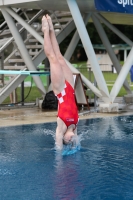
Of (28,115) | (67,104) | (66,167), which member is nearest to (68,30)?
(28,115)

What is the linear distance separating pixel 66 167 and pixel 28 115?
760cm

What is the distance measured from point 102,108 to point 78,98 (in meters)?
0.95

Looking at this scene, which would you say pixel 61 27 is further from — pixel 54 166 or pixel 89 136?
pixel 54 166

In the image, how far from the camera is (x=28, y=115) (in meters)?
15.4

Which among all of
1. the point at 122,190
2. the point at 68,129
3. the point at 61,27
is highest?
Answer: the point at 61,27

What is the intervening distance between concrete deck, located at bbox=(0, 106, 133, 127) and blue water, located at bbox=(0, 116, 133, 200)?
1.77 m

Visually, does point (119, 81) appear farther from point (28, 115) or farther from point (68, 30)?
point (68, 30)

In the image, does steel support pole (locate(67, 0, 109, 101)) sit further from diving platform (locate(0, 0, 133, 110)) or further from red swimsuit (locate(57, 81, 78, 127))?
red swimsuit (locate(57, 81, 78, 127))

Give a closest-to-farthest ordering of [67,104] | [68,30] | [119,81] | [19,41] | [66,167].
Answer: [66,167] → [67,104] → [119,81] → [19,41] → [68,30]

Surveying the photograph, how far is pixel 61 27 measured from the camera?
18984 millimetres

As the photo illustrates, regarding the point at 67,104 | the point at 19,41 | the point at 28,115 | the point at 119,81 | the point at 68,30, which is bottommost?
the point at 28,115

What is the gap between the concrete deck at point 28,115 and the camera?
1388cm

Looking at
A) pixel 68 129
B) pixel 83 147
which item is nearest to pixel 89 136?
pixel 83 147

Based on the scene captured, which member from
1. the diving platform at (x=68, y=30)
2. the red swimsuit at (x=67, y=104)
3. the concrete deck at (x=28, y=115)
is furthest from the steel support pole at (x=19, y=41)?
the red swimsuit at (x=67, y=104)
